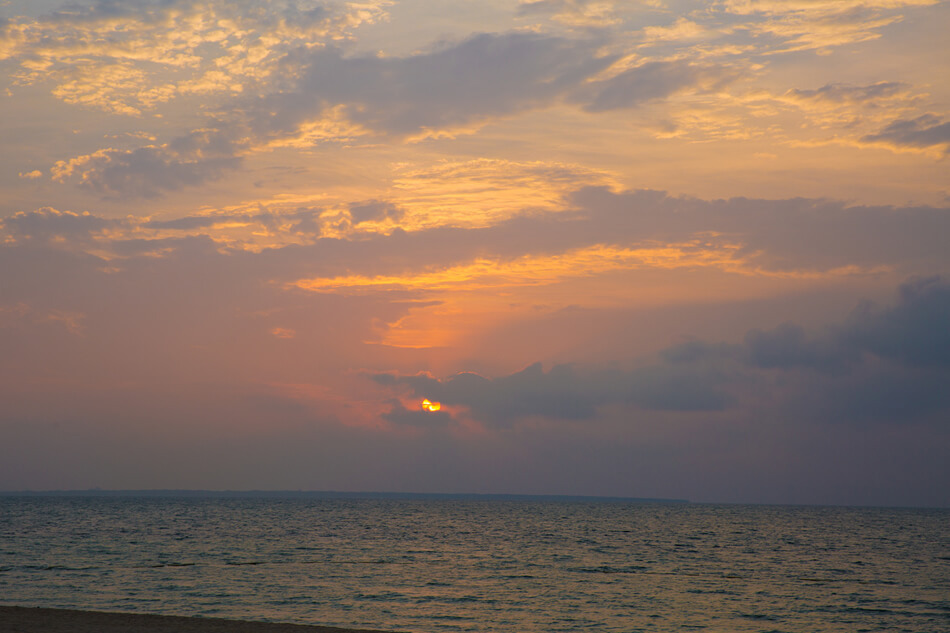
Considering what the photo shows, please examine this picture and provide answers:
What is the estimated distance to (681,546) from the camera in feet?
317

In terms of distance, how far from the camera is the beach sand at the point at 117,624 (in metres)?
30.3

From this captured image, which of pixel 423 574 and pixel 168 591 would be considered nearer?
pixel 168 591

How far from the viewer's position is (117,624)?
103ft

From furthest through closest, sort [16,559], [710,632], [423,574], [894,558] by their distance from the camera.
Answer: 1. [894,558]
2. [16,559]
3. [423,574]
4. [710,632]

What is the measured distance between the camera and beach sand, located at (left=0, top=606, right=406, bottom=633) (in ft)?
99.4

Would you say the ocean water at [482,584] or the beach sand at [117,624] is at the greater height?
the beach sand at [117,624]

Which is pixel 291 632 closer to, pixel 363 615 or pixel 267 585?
pixel 363 615

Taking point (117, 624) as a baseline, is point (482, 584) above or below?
below

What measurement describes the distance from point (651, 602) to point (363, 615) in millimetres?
16954

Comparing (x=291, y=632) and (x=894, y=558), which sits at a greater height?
(x=291, y=632)

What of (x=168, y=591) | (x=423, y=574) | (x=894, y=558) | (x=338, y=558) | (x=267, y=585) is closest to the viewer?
(x=168, y=591)

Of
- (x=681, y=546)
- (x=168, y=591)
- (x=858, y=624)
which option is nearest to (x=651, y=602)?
(x=858, y=624)

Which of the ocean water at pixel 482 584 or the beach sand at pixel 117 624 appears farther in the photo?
the ocean water at pixel 482 584

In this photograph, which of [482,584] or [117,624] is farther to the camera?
[482,584]
